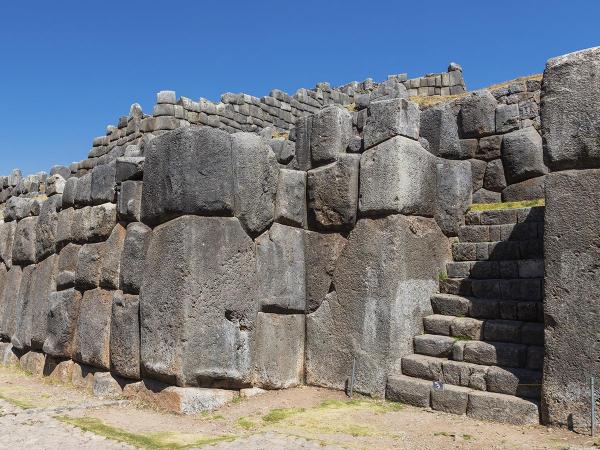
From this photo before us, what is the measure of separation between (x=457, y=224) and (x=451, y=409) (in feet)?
7.54

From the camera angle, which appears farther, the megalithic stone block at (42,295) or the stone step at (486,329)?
the megalithic stone block at (42,295)

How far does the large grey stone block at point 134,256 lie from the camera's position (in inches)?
251

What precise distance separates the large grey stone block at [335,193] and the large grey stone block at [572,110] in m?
2.09

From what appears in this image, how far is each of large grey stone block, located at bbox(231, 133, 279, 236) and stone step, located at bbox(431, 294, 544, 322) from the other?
6.51 feet

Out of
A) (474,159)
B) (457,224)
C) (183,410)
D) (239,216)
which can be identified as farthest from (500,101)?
(183,410)

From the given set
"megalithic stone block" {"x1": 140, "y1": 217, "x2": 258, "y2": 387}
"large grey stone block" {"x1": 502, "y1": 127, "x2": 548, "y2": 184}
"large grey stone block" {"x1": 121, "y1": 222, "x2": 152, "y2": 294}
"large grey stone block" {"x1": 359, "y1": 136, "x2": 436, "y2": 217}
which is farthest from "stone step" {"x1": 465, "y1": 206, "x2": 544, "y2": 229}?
"large grey stone block" {"x1": 121, "y1": 222, "x2": 152, "y2": 294}

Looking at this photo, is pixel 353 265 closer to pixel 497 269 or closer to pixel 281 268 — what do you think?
A: pixel 281 268

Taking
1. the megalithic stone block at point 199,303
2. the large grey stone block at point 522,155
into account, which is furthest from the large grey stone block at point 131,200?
the large grey stone block at point 522,155

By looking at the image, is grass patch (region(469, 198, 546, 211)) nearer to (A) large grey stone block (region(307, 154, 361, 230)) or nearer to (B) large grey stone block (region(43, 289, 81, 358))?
(A) large grey stone block (region(307, 154, 361, 230))

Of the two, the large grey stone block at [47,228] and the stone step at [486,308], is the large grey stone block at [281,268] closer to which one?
the stone step at [486,308]

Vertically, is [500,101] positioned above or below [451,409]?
above

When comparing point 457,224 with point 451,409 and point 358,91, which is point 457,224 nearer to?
point 451,409

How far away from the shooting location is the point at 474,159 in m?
7.73

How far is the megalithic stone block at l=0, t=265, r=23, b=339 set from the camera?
916 centimetres
